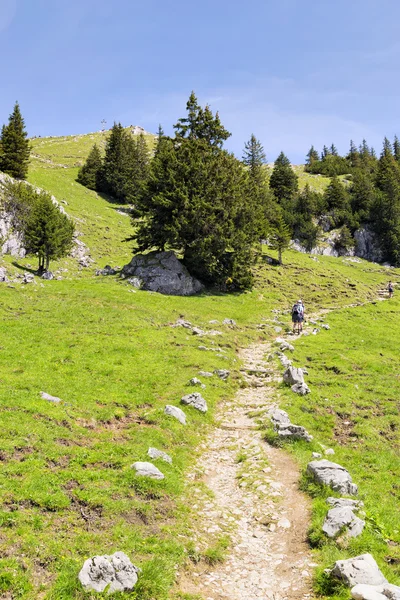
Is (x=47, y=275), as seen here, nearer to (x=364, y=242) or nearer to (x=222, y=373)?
(x=222, y=373)

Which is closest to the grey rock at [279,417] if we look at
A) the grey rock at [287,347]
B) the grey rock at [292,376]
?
the grey rock at [292,376]

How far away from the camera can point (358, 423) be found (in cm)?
1992

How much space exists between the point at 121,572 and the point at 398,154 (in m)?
204

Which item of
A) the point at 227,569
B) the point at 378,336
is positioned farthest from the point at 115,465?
the point at 378,336

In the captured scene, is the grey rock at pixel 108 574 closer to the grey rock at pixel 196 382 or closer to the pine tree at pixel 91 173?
the grey rock at pixel 196 382

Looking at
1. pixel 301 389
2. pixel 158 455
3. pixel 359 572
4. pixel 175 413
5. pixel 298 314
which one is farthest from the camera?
pixel 298 314

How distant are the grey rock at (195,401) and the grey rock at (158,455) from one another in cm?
521

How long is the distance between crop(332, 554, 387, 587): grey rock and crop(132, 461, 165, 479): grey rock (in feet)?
20.5

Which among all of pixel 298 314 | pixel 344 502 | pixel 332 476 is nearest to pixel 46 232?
pixel 298 314

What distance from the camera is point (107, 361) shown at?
2455 cm

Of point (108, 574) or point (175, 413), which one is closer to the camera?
point (108, 574)

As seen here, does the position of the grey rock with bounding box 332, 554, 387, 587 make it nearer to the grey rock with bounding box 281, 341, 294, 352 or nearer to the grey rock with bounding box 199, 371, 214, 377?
the grey rock with bounding box 199, 371, 214, 377

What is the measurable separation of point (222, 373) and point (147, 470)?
12.9m

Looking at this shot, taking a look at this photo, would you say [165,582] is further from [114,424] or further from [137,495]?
[114,424]
